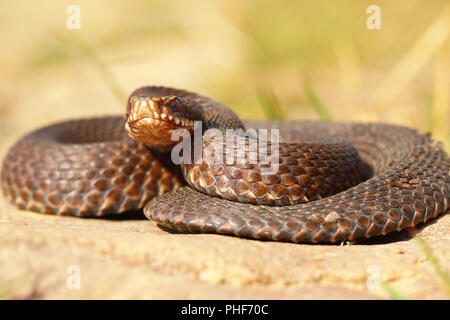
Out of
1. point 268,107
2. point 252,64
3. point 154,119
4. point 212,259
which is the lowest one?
point 212,259

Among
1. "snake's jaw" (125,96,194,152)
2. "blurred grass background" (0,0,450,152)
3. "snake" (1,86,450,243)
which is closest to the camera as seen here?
"snake" (1,86,450,243)

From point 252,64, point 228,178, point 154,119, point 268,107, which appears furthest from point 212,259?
point 252,64

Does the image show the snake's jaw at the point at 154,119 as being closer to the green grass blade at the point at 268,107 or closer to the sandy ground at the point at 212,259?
the sandy ground at the point at 212,259

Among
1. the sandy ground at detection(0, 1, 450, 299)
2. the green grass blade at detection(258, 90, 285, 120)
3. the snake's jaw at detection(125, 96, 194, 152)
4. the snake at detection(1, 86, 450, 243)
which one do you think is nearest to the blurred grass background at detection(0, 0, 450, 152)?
the sandy ground at detection(0, 1, 450, 299)

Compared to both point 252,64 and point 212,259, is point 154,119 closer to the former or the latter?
point 212,259

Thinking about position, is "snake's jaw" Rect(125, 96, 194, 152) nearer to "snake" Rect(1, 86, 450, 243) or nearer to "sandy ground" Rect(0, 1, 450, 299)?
"snake" Rect(1, 86, 450, 243)
